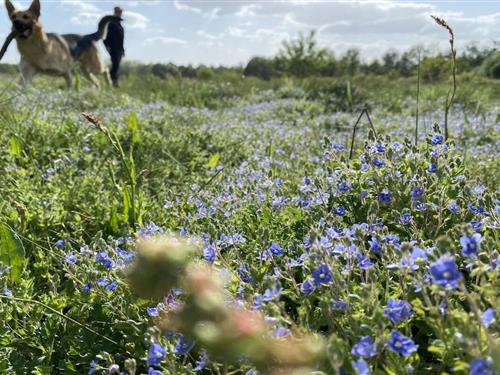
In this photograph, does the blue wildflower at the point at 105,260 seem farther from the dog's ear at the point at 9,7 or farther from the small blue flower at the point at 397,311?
the dog's ear at the point at 9,7

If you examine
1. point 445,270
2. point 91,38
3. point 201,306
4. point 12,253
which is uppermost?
point 91,38

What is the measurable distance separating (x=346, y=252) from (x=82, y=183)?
237 cm

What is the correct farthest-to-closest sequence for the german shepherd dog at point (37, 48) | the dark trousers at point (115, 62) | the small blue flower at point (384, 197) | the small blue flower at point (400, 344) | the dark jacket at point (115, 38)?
the dark trousers at point (115, 62), the dark jacket at point (115, 38), the german shepherd dog at point (37, 48), the small blue flower at point (384, 197), the small blue flower at point (400, 344)

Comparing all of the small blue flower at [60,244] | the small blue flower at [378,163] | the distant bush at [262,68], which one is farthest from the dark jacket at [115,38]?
the small blue flower at [378,163]

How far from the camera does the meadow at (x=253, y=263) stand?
1.35 feet

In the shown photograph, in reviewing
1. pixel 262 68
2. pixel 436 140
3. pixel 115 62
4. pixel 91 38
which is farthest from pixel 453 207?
pixel 262 68

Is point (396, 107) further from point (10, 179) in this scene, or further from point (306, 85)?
point (10, 179)

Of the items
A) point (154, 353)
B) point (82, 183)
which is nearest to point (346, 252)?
point (154, 353)

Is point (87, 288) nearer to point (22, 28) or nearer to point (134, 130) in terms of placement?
point (134, 130)

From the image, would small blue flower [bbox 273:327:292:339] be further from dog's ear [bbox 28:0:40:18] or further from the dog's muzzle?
dog's ear [bbox 28:0:40:18]

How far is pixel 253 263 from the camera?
199cm

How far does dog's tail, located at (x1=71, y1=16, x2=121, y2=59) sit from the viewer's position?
13.2 meters

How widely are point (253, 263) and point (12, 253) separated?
1.04 meters

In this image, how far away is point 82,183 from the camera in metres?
3.54
